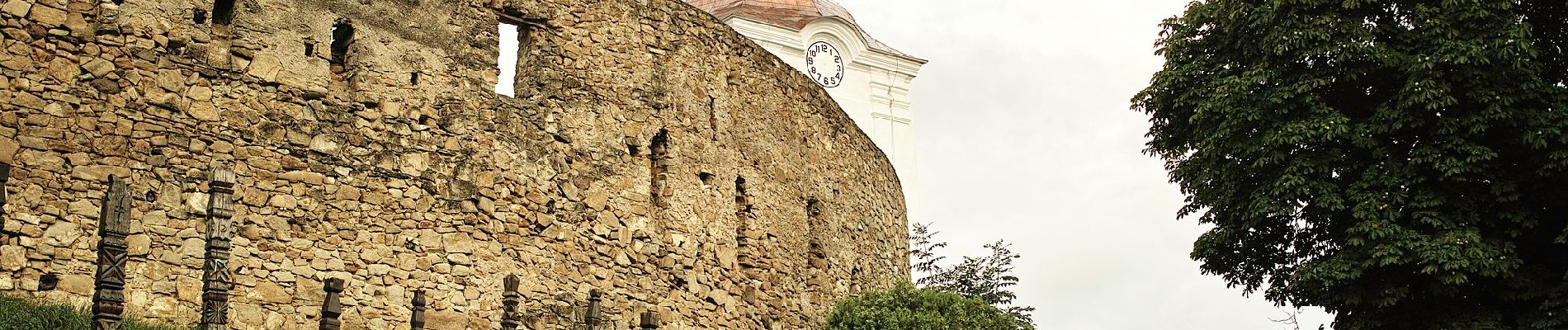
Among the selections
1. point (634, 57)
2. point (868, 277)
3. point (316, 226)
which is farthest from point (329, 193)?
point (868, 277)

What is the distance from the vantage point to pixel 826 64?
4069cm

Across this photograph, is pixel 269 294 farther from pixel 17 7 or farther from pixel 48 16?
pixel 17 7

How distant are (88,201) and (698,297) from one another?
5.81 metres

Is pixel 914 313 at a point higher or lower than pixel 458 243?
higher

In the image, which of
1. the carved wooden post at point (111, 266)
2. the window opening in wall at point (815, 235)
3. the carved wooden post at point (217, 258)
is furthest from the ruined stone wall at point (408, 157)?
the carved wooden post at point (111, 266)

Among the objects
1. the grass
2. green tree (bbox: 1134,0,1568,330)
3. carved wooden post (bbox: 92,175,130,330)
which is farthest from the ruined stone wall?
green tree (bbox: 1134,0,1568,330)

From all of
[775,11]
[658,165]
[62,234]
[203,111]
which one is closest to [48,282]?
[62,234]

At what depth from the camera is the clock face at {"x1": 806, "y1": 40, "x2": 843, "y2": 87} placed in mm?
40156

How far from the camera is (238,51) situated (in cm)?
1310

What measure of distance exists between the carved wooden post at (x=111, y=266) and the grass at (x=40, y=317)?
659 mm

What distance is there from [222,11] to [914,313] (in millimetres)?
7933

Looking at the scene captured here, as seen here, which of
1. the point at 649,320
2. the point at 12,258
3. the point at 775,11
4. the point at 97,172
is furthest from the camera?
the point at 775,11

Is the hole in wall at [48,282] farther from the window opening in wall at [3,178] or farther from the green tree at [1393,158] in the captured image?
the green tree at [1393,158]

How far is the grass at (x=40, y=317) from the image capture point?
10.4 metres
